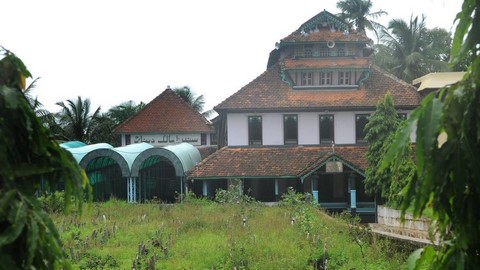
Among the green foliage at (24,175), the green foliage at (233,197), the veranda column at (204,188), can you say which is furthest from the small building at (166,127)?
the green foliage at (24,175)

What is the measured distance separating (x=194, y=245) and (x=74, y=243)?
122 inches

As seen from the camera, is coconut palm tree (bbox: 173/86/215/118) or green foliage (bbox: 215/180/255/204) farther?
coconut palm tree (bbox: 173/86/215/118)

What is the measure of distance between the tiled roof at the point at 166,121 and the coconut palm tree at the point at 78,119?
515 inches

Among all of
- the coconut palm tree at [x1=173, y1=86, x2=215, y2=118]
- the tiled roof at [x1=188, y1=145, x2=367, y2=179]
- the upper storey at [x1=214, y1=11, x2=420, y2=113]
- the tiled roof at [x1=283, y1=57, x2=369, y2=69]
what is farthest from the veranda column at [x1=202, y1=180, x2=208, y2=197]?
the coconut palm tree at [x1=173, y1=86, x2=215, y2=118]

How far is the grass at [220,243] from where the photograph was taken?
418 inches

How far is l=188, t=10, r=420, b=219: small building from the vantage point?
968 inches

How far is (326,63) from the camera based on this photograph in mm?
26500

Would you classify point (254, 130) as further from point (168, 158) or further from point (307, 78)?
point (168, 158)

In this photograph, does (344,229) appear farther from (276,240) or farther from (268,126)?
(268,126)

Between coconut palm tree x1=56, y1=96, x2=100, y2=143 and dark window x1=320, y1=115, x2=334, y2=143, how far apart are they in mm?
24073

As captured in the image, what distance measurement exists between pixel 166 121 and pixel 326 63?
36.0 ft

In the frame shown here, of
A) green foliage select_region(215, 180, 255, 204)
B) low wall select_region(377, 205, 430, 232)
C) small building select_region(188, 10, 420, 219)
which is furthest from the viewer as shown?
small building select_region(188, 10, 420, 219)

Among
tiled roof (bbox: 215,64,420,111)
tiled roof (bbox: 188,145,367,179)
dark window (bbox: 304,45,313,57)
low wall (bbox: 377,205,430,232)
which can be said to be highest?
dark window (bbox: 304,45,313,57)

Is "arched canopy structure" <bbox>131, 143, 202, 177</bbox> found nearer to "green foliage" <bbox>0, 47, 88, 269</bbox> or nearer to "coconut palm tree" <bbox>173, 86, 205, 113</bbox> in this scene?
"green foliage" <bbox>0, 47, 88, 269</bbox>
